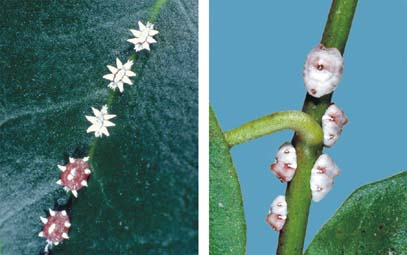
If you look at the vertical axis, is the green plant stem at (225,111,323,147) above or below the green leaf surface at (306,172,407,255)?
above

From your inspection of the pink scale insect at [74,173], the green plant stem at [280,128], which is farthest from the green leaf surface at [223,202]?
the pink scale insect at [74,173]

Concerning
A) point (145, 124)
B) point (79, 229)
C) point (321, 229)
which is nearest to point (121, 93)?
point (145, 124)

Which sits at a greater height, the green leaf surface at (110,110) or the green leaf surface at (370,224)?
the green leaf surface at (110,110)

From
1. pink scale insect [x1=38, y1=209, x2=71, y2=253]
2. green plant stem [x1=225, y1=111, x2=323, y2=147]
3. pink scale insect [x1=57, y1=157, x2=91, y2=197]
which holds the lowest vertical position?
pink scale insect [x1=38, y1=209, x2=71, y2=253]

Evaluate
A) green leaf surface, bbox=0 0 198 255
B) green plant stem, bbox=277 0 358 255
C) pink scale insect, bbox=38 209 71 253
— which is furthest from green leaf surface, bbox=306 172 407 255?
pink scale insect, bbox=38 209 71 253

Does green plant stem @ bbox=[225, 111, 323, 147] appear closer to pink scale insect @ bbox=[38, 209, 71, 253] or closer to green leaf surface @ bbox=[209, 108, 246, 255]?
green leaf surface @ bbox=[209, 108, 246, 255]

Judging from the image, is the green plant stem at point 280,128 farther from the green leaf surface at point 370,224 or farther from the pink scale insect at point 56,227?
the pink scale insect at point 56,227

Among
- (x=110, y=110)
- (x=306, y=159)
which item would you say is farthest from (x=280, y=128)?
(x=110, y=110)
